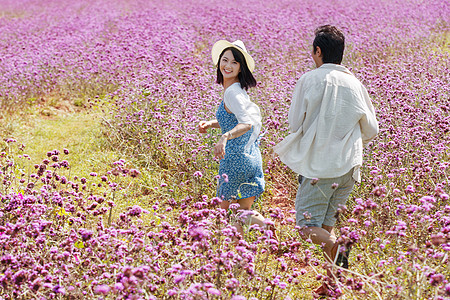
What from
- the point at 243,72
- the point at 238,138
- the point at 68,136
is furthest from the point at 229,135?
the point at 68,136

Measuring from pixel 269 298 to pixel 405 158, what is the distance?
1.91m

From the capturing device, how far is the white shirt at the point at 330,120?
2822mm

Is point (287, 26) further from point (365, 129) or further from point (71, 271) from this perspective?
point (71, 271)

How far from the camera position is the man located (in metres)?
2.82

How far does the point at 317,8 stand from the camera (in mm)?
13836

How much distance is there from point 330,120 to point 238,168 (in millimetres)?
804

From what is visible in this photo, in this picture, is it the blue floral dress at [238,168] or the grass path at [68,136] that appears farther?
the grass path at [68,136]

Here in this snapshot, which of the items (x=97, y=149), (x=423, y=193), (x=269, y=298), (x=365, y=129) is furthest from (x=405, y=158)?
(x=97, y=149)

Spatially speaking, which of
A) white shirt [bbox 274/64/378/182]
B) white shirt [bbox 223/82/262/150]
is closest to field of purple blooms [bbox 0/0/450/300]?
white shirt [bbox 274/64/378/182]

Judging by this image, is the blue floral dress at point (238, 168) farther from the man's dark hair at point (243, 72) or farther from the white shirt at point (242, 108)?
the man's dark hair at point (243, 72)

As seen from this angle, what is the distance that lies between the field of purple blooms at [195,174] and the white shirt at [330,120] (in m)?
0.32

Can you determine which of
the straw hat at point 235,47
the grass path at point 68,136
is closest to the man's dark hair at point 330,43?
the straw hat at point 235,47

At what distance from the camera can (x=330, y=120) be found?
2840mm

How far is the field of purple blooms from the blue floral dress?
228 mm
